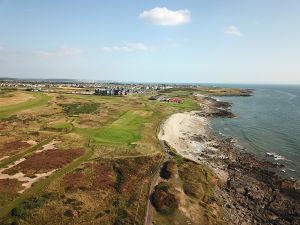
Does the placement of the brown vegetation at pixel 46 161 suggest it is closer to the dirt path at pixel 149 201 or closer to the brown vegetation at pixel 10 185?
the brown vegetation at pixel 10 185

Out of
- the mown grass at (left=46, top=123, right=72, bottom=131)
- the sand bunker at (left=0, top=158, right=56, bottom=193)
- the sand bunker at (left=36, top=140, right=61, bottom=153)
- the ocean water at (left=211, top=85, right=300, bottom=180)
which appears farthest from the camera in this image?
the mown grass at (left=46, top=123, right=72, bottom=131)

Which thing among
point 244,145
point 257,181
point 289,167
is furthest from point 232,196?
point 244,145

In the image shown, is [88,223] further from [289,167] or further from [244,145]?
[244,145]

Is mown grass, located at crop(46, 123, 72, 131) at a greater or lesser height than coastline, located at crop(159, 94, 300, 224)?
greater

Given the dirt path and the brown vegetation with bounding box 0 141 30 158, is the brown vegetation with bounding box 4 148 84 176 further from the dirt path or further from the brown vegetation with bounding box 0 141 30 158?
the dirt path

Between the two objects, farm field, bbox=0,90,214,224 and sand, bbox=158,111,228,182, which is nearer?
farm field, bbox=0,90,214,224

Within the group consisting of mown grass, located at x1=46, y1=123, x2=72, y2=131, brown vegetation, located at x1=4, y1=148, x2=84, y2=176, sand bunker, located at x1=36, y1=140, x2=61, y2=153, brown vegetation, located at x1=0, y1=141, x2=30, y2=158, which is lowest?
brown vegetation, located at x1=4, y1=148, x2=84, y2=176

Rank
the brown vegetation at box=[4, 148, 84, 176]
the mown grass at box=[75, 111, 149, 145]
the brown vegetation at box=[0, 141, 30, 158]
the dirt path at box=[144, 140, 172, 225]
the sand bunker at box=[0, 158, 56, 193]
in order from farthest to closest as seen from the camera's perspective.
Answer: the mown grass at box=[75, 111, 149, 145] → the brown vegetation at box=[0, 141, 30, 158] → the brown vegetation at box=[4, 148, 84, 176] → the sand bunker at box=[0, 158, 56, 193] → the dirt path at box=[144, 140, 172, 225]

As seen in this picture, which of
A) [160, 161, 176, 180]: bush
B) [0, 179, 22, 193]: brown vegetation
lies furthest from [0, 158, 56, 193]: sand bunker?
[160, 161, 176, 180]: bush
